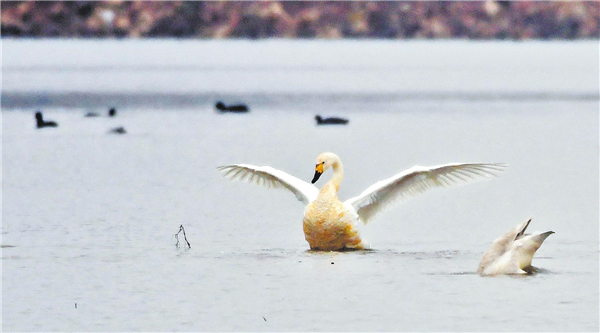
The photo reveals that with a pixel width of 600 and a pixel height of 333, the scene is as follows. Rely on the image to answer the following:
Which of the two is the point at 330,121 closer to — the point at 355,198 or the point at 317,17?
the point at 355,198

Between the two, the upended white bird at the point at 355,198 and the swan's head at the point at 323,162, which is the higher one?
the swan's head at the point at 323,162

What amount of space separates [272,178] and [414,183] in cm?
194

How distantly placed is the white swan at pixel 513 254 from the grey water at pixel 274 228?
0.69 feet

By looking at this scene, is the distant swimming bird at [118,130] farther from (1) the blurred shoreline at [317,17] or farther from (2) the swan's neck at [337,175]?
(1) the blurred shoreline at [317,17]

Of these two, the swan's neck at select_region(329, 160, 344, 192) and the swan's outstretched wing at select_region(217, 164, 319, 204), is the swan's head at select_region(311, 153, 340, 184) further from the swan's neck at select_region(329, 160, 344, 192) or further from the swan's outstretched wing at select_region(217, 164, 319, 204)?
the swan's outstretched wing at select_region(217, 164, 319, 204)

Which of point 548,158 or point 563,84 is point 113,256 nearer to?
point 548,158

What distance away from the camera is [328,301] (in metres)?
12.5

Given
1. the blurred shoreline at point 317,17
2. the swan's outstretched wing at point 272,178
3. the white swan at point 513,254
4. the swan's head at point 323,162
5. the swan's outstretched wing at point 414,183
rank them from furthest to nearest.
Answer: the blurred shoreline at point 317,17
the swan's outstretched wing at point 272,178
the swan's head at point 323,162
the swan's outstretched wing at point 414,183
the white swan at point 513,254

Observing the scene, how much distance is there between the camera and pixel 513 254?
44.2 ft

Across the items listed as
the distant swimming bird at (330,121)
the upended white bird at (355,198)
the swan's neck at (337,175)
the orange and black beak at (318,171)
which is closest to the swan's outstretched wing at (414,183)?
the upended white bird at (355,198)

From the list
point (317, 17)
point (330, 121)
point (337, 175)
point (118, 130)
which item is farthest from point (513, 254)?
point (317, 17)

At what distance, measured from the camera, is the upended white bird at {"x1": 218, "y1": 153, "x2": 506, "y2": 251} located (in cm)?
1497

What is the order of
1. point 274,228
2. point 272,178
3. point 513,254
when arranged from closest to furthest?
point 513,254 < point 272,178 < point 274,228

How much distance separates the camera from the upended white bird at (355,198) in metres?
15.0
